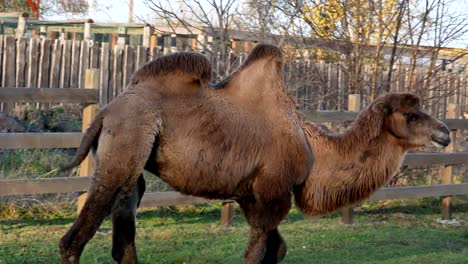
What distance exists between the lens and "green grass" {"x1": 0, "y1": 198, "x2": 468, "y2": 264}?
9.23 metres

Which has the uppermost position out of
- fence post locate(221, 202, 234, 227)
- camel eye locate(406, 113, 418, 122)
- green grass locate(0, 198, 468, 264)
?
camel eye locate(406, 113, 418, 122)

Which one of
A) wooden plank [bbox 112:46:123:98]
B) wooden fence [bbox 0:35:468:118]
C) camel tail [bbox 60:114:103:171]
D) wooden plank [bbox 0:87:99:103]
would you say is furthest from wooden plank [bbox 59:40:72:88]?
camel tail [bbox 60:114:103:171]

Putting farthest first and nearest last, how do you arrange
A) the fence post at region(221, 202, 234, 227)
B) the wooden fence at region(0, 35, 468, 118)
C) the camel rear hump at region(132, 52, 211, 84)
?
the wooden fence at region(0, 35, 468, 118) → the fence post at region(221, 202, 234, 227) → the camel rear hump at region(132, 52, 211, 84)

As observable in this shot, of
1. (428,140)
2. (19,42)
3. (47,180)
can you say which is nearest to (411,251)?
(428,140)

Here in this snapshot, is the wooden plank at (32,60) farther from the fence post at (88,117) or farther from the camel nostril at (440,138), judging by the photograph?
the camel nostril at (440,138)

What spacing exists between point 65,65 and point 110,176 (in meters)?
12.2

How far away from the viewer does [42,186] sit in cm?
990

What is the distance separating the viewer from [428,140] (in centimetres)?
841

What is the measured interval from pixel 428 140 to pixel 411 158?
420 centimetres

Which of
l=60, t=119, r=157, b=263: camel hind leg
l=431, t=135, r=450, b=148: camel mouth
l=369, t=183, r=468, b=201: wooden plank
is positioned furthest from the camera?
l=369, t=183, r=468, b=201: wooden plank

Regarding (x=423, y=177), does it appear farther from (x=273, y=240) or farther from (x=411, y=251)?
(x=273, y=240)

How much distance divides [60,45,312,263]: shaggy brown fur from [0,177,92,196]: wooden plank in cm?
236

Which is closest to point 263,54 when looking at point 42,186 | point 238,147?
point 238,147

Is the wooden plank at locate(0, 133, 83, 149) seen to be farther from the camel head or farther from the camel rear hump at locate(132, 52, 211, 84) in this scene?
the camel head
